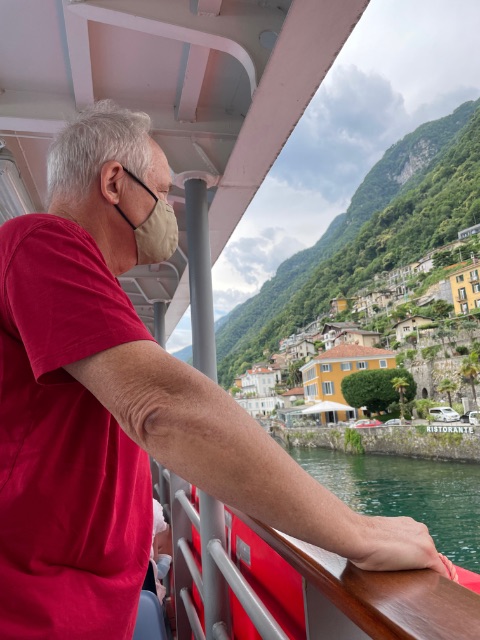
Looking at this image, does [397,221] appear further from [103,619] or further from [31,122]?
[103,619]

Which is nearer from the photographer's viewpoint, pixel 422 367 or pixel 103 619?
pixel 103 619

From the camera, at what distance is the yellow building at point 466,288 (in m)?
2.59

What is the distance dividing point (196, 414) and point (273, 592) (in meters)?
0.83

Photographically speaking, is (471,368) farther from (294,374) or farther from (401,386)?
(294,374)

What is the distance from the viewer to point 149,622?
1.24 metres

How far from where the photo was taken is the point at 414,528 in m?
0.59

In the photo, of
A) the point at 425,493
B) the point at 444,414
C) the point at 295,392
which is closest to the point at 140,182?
the point at 425,493

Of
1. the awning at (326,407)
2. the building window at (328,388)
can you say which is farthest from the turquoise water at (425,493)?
the building window at (328,388)

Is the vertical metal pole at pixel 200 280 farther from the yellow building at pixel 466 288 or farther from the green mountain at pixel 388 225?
the yellow building at pixel 466 288

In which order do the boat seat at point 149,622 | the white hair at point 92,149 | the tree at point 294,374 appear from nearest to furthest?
the white hair at point 92,149
the boat seat at point 149,622
the tree at point 294,374

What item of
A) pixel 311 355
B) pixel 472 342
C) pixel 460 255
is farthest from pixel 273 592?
pixel 311 355

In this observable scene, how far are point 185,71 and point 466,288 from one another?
209 centimetres

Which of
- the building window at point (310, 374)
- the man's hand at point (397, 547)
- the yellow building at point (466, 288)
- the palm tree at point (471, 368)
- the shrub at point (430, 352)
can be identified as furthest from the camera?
the building window at point (310, 374)

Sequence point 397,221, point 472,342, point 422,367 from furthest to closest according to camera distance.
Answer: point 397,221 → point 422,367 → point 472,342
